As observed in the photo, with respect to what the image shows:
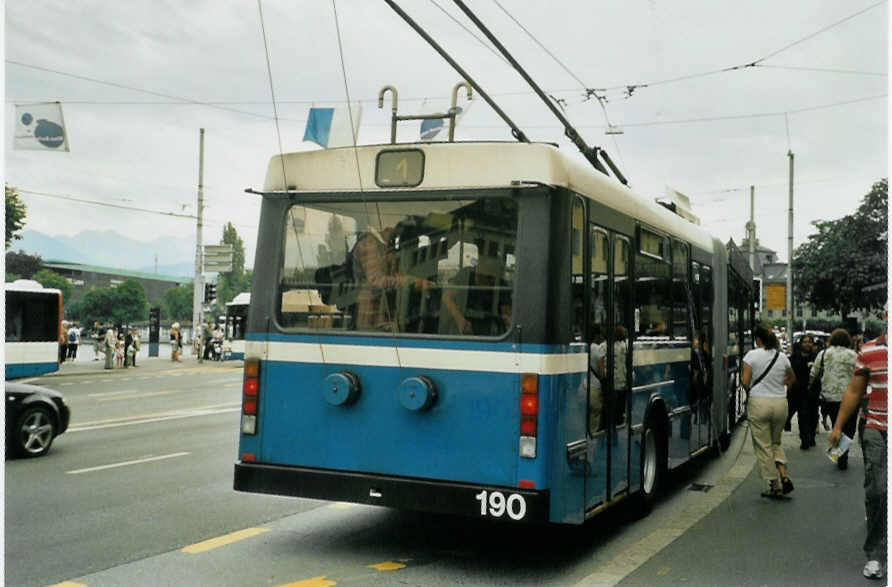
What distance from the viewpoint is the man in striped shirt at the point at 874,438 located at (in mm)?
5973

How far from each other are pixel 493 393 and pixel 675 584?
168 centimetres

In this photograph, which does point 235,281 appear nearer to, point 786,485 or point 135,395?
point 135,395

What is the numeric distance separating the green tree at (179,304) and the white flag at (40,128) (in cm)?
11548

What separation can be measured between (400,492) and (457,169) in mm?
2153

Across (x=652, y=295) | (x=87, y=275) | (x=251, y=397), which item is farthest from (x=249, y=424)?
(x=87, y=275)

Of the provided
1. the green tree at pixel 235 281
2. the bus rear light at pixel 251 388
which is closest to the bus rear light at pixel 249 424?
the bus rear light at pixel 251 388

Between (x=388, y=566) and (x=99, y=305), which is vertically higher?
(x=99, y=305)

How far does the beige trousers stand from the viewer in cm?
938

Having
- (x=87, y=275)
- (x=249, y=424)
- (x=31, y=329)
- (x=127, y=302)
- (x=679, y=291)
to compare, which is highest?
(x=87, y=275)

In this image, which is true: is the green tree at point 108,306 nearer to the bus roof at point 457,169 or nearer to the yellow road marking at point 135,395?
the yellow road marking at point 135,395

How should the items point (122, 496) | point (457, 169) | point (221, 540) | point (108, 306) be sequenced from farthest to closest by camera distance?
1. point (108, 306)
2. point (122, 496)
3. point (221, 540)
4. point (457, 169)

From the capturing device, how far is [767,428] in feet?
31.0

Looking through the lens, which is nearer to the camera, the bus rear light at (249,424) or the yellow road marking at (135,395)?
the bus rear light at (249,424)

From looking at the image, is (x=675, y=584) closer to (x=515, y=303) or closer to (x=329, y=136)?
(x=515, y=303)
